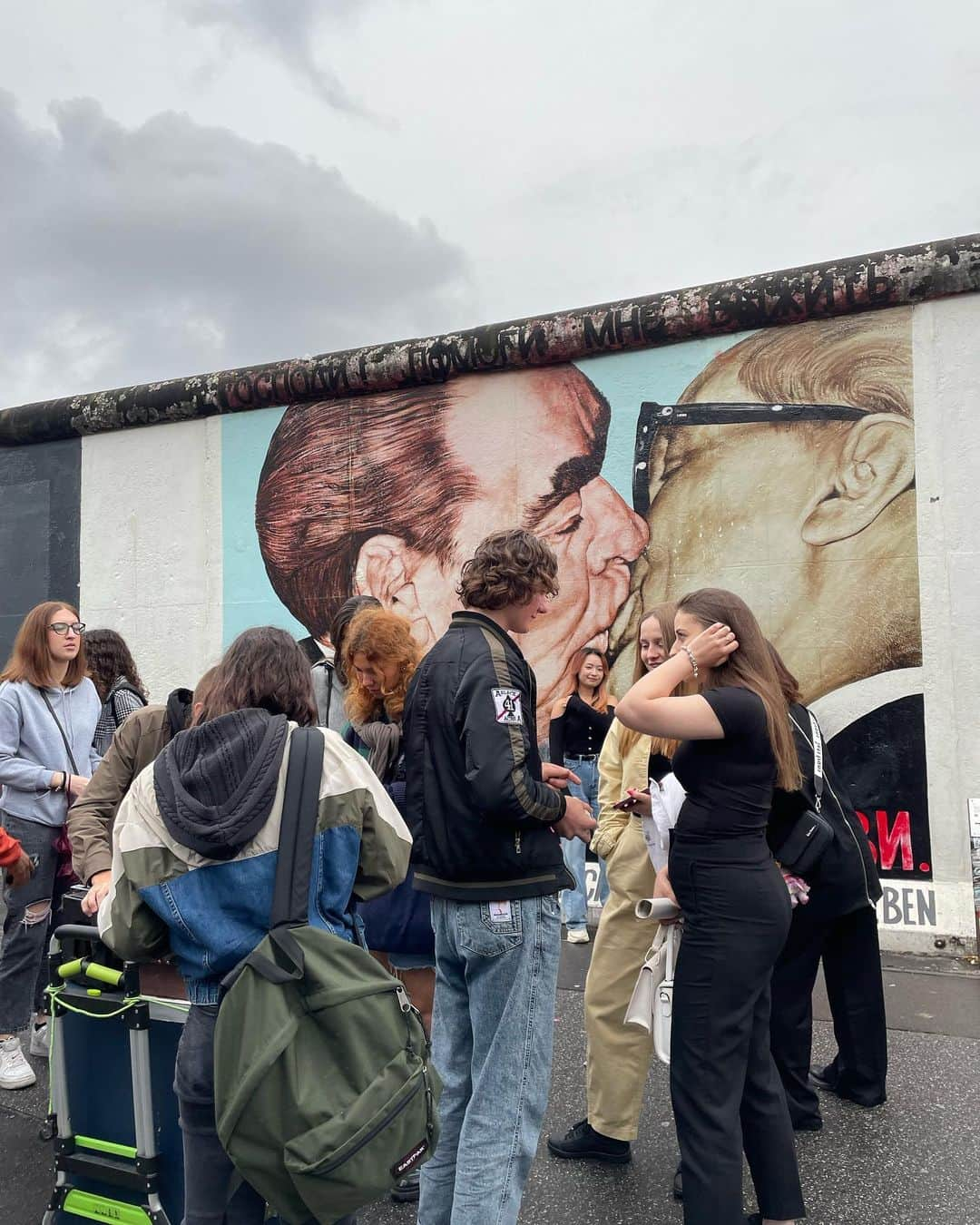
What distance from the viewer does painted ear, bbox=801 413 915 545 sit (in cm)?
615

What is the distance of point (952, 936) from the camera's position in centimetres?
572

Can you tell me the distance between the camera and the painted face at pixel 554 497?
7027mm

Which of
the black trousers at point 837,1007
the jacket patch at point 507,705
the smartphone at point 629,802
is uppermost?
the jacket patch at point 507,705

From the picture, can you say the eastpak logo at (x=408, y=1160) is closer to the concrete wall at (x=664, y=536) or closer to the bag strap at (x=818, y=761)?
the bag strap at (x=818, y=761)

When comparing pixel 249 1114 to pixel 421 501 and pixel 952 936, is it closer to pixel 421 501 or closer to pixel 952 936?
pixel 952 936

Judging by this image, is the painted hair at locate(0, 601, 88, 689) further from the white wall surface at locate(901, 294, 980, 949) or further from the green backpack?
the white wall surface at locate(901, 294, 980, 949)

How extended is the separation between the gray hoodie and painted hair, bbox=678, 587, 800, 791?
280cm

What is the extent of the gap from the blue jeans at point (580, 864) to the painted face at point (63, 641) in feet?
9.77

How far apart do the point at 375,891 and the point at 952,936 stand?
462 cm

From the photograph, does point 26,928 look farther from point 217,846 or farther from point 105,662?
point 217,846

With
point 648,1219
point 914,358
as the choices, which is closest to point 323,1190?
point 648,1219

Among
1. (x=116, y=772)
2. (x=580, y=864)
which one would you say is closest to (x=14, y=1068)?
A: (x=116, y=772)

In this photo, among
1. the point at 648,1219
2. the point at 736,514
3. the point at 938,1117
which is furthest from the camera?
the point at 736,514

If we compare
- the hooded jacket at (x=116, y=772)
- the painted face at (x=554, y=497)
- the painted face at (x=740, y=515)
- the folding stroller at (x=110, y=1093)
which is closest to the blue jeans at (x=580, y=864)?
the painted face at (x=554, y=497)
